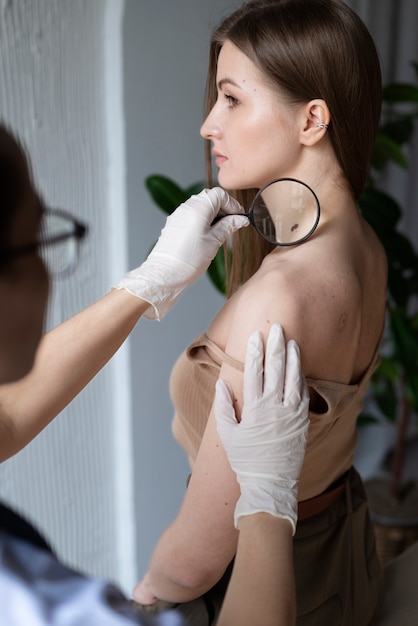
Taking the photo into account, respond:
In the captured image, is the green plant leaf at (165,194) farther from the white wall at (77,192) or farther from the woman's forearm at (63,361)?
the woman's forearm at (63,361)

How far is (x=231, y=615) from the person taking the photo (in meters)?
0.84

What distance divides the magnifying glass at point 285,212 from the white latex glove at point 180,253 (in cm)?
7

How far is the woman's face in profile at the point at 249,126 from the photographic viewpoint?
1136mm

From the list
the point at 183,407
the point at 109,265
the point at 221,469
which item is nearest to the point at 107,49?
the point at 109,265

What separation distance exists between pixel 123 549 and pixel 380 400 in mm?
937

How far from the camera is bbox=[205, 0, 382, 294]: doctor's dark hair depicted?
1.11 metres

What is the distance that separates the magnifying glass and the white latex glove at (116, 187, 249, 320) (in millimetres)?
73

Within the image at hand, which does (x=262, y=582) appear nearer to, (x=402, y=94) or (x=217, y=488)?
(x=217, y=488)

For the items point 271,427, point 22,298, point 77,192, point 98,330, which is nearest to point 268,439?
point 271,427

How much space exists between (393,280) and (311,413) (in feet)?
3.12

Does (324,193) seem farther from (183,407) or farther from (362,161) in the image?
(183,407)

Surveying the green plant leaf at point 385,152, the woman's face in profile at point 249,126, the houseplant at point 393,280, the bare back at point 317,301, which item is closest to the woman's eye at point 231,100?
the woman's face in profile at point 249,126

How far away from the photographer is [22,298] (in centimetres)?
65

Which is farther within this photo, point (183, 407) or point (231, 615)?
point (183, 407)
